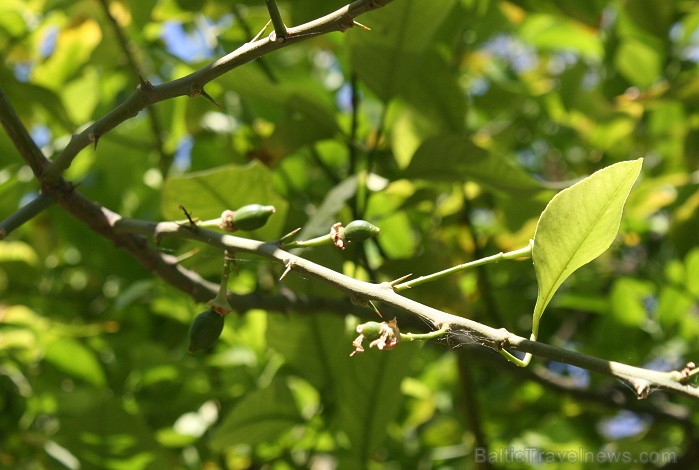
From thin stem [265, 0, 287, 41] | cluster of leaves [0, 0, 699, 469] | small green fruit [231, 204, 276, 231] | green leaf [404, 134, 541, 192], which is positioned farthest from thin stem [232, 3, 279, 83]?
thin stem [265, 0, 287, 41]

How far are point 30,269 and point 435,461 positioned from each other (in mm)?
832

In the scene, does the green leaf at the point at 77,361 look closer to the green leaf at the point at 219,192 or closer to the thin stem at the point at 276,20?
the green leaf at the point at 219,192

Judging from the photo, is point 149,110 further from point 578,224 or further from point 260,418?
point 578,224

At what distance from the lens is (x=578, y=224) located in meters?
0.61

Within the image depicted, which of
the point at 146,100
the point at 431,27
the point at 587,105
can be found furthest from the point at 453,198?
the point at 146,100

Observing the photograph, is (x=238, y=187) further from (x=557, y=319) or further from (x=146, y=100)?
(x=557, y=319)

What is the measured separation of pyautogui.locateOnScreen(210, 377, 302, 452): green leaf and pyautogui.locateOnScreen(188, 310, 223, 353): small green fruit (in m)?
0.42

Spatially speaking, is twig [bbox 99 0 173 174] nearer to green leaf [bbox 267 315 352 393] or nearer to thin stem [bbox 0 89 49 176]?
green leaf [bbox 267 315 352 393]

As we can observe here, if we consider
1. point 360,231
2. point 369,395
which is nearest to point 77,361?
point 369,395

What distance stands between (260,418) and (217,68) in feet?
2.18

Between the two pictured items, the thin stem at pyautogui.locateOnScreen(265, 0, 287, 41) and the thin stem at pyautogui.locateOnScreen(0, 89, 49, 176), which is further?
the thin stem at pyautogui.locateOnScreen(0, 89, 49, 176)

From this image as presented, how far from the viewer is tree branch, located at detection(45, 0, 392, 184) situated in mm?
538

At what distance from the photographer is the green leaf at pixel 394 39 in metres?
0.99

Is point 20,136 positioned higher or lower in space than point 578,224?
higher
